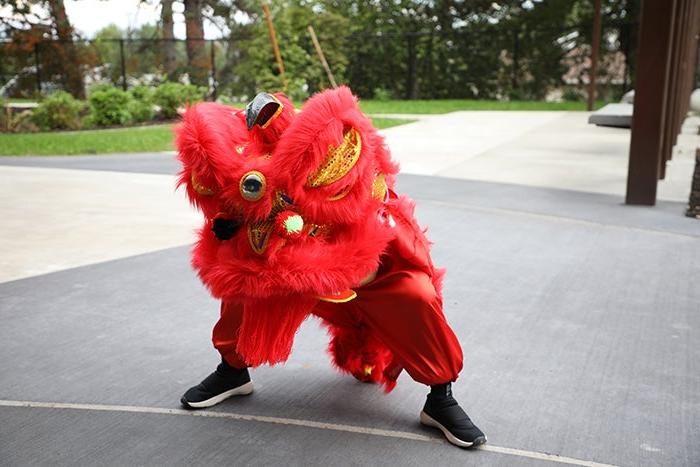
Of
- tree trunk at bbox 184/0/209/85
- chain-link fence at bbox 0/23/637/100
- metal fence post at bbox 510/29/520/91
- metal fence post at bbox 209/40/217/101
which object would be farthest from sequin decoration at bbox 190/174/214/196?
metal fence post at bbox 510/29/520/91

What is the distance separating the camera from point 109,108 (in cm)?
1480

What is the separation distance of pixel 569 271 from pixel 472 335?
1405 millimetres

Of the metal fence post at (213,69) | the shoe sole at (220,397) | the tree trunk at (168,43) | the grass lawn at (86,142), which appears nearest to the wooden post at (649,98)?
the shoe sole at (220,397)

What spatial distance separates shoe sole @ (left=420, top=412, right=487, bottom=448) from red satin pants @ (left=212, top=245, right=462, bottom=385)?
171 millimetres

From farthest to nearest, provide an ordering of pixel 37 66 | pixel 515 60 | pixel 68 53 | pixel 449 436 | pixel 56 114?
pixel 515 60
pixel 68 53
pixel 37 66
pixel 56 114
pixel 449 436

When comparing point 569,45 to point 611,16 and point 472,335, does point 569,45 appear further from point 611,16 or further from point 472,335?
point 472,335

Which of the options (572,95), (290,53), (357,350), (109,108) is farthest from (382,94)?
(357,350)

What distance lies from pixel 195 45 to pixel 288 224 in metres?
19.7

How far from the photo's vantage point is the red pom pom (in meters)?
2.25

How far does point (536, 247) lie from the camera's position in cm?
548

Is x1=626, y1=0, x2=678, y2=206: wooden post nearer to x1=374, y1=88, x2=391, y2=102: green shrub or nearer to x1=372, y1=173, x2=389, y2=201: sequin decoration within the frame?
x1=372, y1=173, x2=389, y2=201: sequin decoration

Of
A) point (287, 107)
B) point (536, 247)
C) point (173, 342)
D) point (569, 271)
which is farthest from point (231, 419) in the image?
point (536, 247)

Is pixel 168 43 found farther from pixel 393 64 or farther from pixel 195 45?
pixel 393 64

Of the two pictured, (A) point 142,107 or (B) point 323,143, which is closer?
(B) point 323,143
